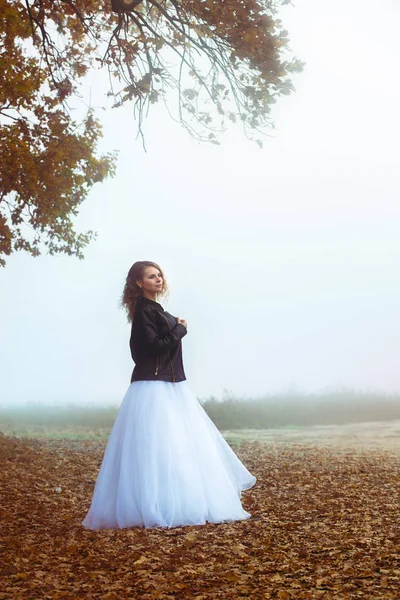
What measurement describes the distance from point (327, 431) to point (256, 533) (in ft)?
35.4

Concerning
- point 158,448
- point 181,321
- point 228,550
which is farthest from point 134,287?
point 228,550

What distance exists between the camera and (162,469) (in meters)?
5.65

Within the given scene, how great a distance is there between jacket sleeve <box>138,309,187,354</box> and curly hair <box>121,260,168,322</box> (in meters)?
0.33

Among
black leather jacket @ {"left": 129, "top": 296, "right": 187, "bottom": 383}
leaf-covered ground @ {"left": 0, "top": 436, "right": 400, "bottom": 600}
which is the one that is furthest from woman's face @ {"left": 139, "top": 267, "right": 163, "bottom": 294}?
leaf-covered ground @ {"left": 0, "top": 436, "right": 400, "bottom": 600}

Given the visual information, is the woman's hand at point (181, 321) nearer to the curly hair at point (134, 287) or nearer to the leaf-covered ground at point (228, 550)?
the curly hair at point (134, 287)

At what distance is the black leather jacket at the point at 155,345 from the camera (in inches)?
231

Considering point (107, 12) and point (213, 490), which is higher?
point (107, 12)

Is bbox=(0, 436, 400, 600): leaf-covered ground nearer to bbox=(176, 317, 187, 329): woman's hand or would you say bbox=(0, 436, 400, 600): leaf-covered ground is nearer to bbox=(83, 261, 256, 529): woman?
bbox=(83, 261, 256, 529): woman

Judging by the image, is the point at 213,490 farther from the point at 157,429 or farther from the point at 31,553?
the point at 31,553

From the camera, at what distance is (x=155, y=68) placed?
→ 9.48 metres

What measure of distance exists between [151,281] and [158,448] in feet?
5.10

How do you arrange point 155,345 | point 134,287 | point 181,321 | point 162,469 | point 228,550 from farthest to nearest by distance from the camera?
point 134,287 → point 181,321 → point 155,345 → point 162,469 → point 228,550

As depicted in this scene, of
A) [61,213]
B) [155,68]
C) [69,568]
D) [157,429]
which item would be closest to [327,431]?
[61,213]

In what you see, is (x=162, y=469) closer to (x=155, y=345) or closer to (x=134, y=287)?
(x=155, y=345)
